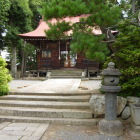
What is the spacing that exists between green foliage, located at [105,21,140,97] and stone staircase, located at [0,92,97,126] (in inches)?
48.9

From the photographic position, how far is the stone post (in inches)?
133

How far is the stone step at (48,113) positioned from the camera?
4246 mm

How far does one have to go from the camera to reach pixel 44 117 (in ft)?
14.2

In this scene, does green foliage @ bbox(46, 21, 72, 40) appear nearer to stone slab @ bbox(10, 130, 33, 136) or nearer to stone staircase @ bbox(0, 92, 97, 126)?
stone staircase @ bbox(0, 92, 97, 126)

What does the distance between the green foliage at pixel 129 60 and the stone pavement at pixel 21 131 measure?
2.32 metres

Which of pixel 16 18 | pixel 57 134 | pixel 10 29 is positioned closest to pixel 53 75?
pixel 10 29

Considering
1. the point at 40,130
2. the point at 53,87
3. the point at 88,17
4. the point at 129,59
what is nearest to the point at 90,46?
the point at 88,17

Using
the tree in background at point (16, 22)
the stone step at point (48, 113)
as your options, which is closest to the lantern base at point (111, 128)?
the stone step at point (48, 113)

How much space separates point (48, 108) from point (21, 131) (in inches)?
48.6

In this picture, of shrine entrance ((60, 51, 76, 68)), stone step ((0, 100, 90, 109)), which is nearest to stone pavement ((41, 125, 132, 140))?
stone step ((0, 100, 90, 109))

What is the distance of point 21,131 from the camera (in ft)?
11.6

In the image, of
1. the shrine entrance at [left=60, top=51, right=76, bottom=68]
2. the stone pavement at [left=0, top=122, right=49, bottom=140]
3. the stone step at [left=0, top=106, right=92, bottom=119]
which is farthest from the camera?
the shrine entrance at [left=60, top=51, right=76, bottom=68]

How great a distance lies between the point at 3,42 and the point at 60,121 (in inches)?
571

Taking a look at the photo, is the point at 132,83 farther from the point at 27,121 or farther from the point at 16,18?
the point at 16,18
